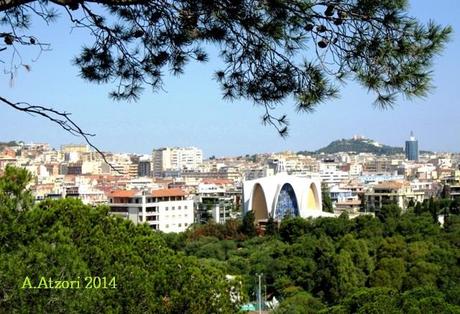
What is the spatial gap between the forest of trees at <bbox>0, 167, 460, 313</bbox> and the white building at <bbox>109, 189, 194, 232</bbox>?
7909 millimetres

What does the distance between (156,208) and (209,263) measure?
18.3 m

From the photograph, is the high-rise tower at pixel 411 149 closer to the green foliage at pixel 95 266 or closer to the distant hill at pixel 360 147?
the distant hill at pixel 360 147

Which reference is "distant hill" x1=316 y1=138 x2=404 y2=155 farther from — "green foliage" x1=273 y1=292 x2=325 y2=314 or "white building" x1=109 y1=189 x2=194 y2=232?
"green foliage" x1=273 y1=292 x2=325 y2=314

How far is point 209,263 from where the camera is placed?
29.3 feet

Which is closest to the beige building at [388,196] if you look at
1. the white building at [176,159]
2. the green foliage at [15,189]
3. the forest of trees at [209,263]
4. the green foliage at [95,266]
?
the forest of trees at [209,263]

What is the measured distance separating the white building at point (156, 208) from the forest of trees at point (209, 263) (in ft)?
25.9

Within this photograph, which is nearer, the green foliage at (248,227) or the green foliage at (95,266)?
the green foliage at (95,266)

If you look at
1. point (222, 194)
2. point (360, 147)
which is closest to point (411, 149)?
point (360, 147)

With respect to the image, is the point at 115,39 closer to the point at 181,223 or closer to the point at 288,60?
the point at 288,60

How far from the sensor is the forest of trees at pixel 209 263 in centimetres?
379

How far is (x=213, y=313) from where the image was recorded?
5.43m

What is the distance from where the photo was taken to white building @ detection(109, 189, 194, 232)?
87.3 ft

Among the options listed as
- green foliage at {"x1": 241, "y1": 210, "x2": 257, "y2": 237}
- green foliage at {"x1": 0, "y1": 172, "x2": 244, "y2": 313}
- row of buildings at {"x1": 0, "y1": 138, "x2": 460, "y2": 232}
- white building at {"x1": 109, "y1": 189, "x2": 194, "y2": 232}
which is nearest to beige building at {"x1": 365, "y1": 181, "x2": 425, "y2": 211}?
row of buildings at {"x1": 0, "y1": 138, "x2": 460, "y2": 232}

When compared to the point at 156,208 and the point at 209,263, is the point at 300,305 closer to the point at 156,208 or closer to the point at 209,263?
the point at 209,263
